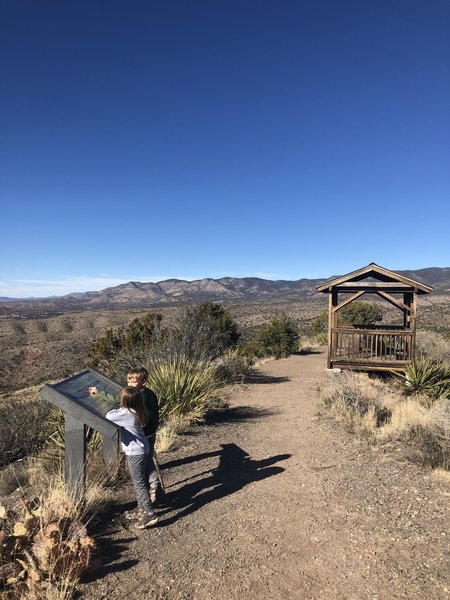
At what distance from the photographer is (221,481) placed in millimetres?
5824

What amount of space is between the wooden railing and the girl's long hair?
9.96m

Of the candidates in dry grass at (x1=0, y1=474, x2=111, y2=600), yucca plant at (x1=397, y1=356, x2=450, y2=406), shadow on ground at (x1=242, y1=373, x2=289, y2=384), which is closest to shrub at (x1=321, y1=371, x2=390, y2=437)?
yucca plant at (x1=397, y1=356, x2=450, y2=406)

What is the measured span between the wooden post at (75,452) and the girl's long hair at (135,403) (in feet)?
1.60

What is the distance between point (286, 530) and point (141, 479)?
4.97ft

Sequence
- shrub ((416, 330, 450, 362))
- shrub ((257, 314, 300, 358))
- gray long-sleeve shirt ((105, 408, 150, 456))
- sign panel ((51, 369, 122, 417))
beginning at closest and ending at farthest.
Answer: gray long-sleeve shirt ((105, 408, 150, 456)), sign panel ((51, 369, 122, 417)), shrub ((416, 330, 450, 362)), shrub ((257, 314, 300, 358))

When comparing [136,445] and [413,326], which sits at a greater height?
[413,326]

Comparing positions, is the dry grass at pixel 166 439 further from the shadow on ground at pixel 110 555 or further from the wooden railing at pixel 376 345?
the wooden railing at pixel 376 345

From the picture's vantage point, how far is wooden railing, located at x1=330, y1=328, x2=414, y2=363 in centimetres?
1335

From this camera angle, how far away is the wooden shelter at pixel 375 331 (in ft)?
43.7

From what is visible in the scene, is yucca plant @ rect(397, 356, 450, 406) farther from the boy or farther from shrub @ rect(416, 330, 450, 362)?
the boy

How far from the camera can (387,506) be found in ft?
16.4

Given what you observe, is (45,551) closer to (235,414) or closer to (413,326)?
(235,414)

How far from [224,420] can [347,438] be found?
258cm

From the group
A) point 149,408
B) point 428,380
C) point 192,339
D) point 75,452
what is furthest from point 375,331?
point 75,452
